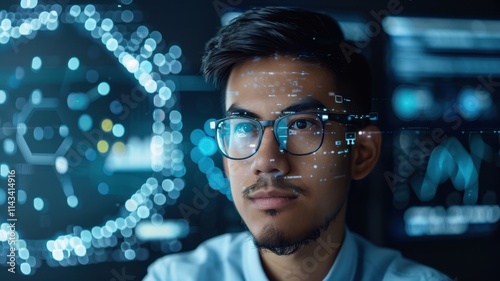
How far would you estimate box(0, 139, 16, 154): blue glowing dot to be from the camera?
1.35 metres

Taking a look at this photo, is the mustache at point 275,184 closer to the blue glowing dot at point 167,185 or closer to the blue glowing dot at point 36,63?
the blue glowing dot at point 167,185

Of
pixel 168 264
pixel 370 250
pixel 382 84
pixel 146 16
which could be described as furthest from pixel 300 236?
pixel 146 16

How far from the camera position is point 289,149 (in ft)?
4.06

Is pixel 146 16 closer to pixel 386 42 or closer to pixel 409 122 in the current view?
pixel 386 42

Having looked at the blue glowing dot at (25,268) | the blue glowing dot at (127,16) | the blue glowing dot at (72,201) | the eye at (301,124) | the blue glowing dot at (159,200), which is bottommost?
the blue glowing dot at (25,268)

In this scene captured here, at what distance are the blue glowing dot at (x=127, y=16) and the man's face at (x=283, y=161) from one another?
1.04ft

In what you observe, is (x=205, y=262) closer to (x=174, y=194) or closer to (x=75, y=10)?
(x=174, y=194)

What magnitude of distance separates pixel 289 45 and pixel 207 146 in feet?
1.09

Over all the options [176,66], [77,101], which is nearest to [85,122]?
[77,101]

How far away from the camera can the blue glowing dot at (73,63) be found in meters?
1.35

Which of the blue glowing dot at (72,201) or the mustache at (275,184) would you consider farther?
the blue glowing dot at (72,201)

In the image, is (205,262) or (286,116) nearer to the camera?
(286,116)

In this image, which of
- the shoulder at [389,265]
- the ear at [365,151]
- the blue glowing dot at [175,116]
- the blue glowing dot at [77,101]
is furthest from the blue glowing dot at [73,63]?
the shoulder at [389,265]

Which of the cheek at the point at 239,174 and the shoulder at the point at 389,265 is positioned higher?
the cheek at the point at 239,174
